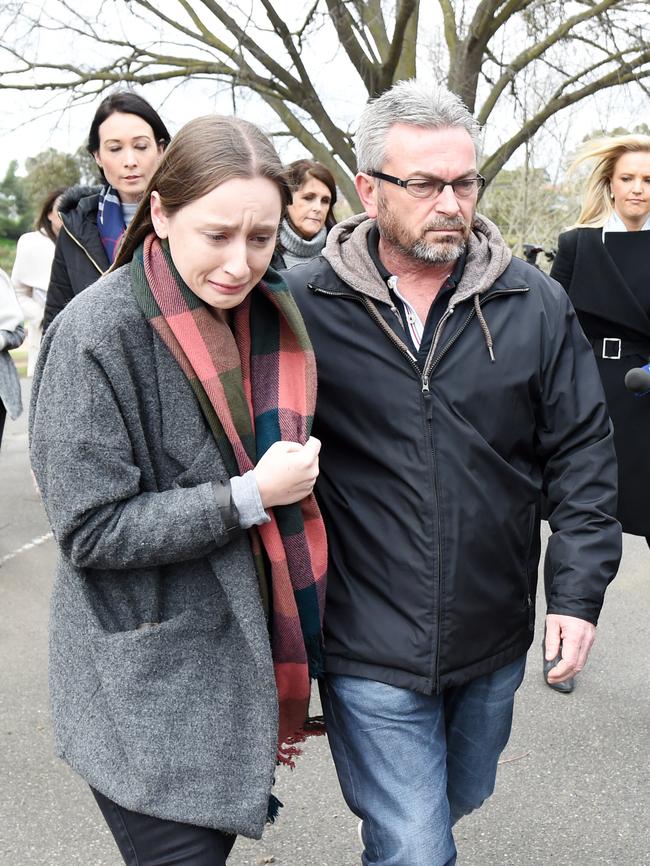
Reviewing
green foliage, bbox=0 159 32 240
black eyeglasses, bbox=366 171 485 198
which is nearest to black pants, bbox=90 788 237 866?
black eyeglasses, bbox=366 171 485 198

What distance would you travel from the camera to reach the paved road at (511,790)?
301 centimetres

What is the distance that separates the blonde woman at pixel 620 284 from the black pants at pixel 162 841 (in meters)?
2.60

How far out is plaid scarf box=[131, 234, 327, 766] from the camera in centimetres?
174

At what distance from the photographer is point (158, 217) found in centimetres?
180

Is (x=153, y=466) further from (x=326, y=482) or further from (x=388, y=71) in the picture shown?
(x=388, y=71)

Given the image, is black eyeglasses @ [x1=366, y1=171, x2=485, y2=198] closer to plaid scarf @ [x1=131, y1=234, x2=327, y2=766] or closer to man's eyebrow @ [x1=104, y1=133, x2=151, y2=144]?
plaid scarf @ [x1=131, y1=234, x2=327, y2=766]

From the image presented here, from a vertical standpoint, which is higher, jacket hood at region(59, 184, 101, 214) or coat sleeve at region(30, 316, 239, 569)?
jacket hood at region(59, 184, 101, 214)

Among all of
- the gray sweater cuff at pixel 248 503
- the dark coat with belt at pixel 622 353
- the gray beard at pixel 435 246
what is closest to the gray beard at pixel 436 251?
the gray beard at pixel 435 246

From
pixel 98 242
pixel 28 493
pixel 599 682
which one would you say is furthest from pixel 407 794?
pixel 28 493

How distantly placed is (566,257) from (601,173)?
47 centimetres

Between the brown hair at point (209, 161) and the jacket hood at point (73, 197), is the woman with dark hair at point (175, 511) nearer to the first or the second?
the brown hair at point (209, 161)

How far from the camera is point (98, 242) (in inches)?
163

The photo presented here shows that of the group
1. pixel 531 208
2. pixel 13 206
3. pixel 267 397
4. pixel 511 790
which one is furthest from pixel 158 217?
pixel 13 206

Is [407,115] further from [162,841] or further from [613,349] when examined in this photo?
[613,349]
